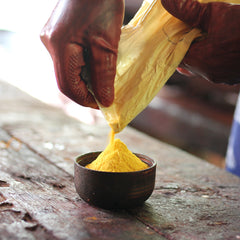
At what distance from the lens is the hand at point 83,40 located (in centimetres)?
66

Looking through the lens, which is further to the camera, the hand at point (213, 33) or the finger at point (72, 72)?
the hand at point (213, 33)

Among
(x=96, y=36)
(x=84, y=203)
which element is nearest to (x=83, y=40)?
(x=96, y=36)

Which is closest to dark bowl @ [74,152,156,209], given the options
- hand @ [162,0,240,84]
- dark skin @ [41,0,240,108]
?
dark skin @ [41,0,240,108]

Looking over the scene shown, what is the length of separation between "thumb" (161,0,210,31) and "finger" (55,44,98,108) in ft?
0.92

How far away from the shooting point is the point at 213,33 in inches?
→ 33.6

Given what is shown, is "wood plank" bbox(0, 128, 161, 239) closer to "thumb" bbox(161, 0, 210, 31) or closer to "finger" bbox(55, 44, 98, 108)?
"finger" bbox(55, 44, 98, 108)

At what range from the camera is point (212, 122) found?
10.1 ft

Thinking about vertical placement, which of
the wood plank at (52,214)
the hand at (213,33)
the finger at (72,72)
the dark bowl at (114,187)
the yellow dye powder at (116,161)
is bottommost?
the wood plank at (52,214)

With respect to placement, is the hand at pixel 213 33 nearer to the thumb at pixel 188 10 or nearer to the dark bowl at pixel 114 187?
the thumb at pixel 188 10

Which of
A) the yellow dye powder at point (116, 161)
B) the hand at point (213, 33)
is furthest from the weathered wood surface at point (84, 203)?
the hand at point (213, 33)

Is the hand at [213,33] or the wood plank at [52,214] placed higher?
the hand at [213,33]

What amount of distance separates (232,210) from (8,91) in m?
2.03

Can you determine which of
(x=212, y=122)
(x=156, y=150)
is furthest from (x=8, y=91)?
(x=212, y=122)

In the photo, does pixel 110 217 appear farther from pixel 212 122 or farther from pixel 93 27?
pixel 212 122
